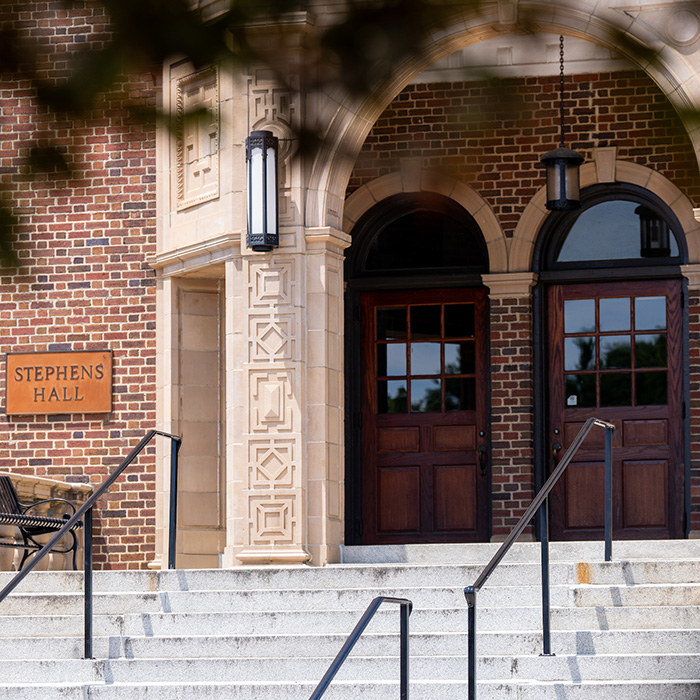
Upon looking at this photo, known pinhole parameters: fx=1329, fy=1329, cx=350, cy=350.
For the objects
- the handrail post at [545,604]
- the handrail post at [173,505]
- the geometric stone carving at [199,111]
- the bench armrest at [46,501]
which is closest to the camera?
the geometric stone carving at [199,111]

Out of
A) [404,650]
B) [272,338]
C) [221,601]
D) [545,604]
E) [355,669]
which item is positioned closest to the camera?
[404,650]

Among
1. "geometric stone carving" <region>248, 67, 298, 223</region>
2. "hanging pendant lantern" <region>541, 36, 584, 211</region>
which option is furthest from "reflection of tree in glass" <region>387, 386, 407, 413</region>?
"geometric stone carving" <region>248, 67, 298, 223</region>

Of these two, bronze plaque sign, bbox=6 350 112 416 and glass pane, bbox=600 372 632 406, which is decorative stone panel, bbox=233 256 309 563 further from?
glass pane, bbox=600 372 632 406

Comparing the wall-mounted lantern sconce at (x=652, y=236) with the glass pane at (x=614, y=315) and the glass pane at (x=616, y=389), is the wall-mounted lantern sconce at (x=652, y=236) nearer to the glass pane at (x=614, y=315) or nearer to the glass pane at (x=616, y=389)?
the glass pane at (x=614, y=315)

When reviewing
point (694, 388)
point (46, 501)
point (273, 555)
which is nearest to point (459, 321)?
point (694, 388)

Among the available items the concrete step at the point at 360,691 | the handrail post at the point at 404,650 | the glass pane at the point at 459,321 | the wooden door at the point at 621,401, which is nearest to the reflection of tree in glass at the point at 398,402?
the glass pane at the point at 459,321

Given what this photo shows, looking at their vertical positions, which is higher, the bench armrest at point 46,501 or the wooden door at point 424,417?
the wooden door at point 424,417

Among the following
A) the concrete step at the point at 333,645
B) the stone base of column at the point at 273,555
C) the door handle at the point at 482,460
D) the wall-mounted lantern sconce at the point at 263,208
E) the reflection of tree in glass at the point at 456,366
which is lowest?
the concrete step at the point at 333,645

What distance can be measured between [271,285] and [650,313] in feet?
11.0

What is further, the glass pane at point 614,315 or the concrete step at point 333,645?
the glass pane at point 614,315

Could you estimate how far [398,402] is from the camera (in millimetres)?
10969

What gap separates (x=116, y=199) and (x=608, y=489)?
5064 millimetres

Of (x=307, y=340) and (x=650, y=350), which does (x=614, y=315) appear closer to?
(x=650, y=350)

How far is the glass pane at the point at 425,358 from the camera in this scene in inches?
430
